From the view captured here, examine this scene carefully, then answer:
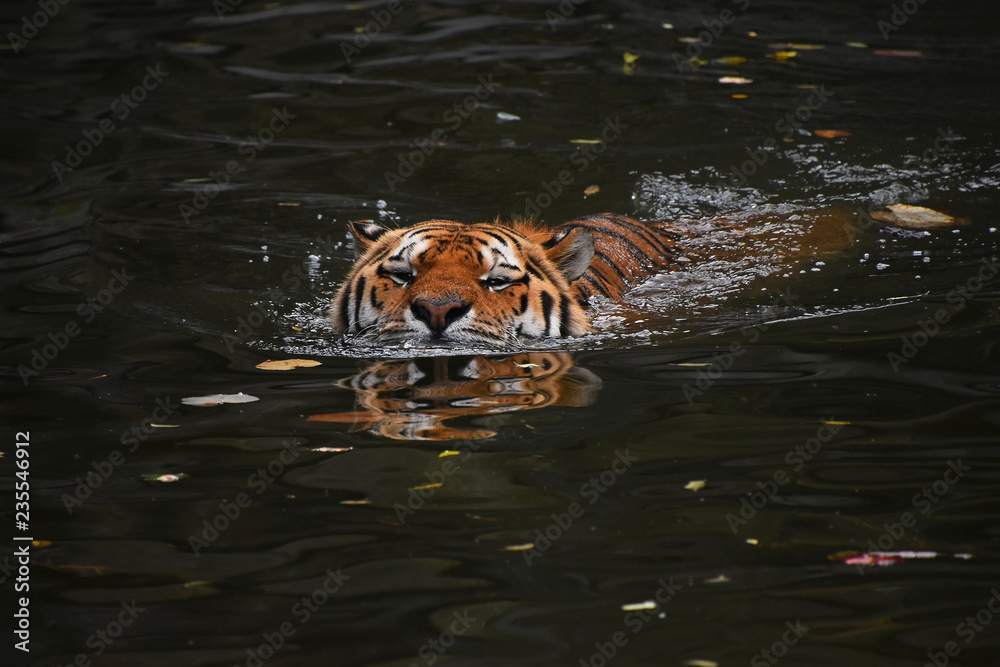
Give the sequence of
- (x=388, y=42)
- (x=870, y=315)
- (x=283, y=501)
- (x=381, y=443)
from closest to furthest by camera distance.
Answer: (x=283, y=501) < (x=381, y=443) < (x=870, y=315) < (x=388, y=42)

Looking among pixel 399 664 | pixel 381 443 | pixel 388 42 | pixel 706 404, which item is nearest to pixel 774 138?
pixel 388 42

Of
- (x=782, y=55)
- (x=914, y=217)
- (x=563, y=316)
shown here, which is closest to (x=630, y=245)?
(x=563, y=316)

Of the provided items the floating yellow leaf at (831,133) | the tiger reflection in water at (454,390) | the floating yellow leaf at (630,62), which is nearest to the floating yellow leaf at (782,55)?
the floating yellow leaf at (630,62)

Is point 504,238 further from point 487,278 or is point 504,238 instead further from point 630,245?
point 630,245

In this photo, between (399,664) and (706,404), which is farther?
(706,404)

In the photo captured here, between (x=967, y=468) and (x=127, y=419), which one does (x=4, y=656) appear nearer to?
(x=127, y=419)

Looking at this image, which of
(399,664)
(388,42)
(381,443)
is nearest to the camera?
(399,664)

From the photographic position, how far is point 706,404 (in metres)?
3.59

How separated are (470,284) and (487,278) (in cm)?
14

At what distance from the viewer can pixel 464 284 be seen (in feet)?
14.6

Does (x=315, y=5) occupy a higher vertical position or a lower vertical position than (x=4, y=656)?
higher

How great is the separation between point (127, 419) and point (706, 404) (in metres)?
1.86

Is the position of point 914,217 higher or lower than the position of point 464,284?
lower

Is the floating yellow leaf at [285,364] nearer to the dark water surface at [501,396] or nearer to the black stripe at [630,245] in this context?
the dark water surface at [501,396]
